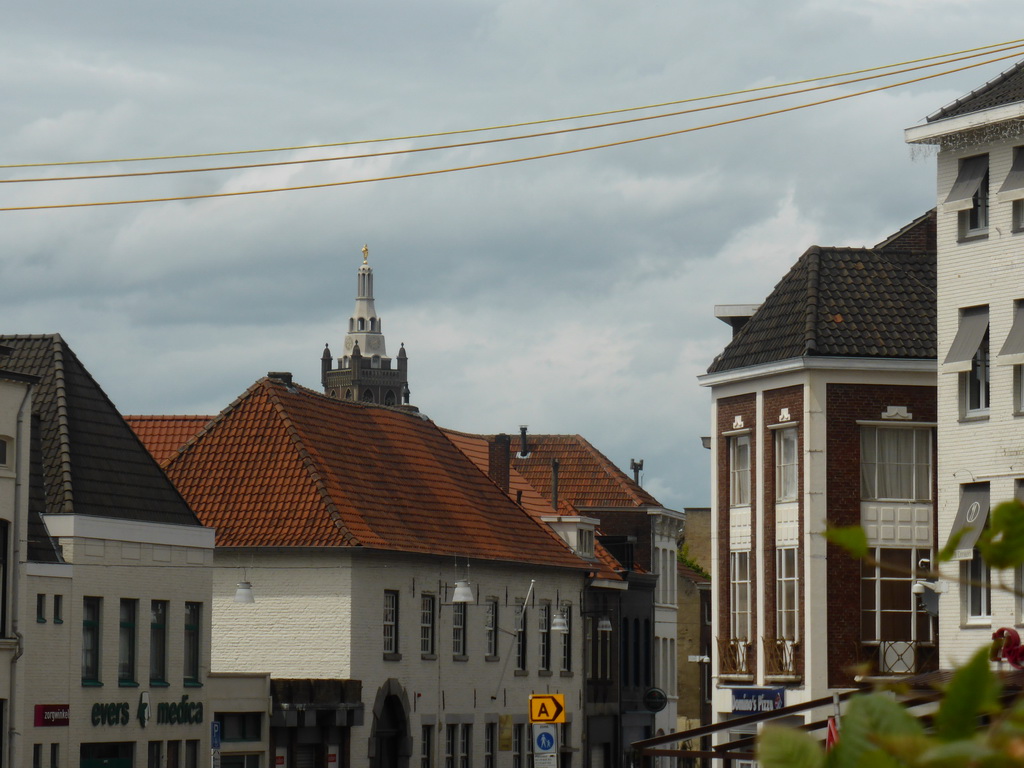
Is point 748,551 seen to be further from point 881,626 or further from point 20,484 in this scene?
point 20,484

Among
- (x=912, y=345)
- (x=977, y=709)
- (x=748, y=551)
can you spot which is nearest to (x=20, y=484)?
(x=748, y=551)

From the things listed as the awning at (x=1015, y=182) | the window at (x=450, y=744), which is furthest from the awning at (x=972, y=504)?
the window at (x=450, y=744)

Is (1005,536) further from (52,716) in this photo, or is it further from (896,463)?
(896,463)

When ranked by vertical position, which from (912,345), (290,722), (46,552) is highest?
(912,345)

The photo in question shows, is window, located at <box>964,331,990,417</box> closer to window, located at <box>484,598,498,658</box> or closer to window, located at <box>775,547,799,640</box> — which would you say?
window, located at <box>775,547,799,640</box>

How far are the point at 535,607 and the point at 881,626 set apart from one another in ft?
64.9

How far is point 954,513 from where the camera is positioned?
3669 cm

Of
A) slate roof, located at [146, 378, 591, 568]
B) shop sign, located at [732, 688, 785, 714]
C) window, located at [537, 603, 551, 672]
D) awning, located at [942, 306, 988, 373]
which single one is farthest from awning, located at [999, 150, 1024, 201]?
window, located at [537, 603, 551, 672]

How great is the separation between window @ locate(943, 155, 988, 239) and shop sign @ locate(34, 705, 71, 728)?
18.9 metres

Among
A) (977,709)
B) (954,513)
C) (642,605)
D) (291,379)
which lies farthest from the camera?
(642,605)

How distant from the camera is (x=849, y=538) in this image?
2.56m

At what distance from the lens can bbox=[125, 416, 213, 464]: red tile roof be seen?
185ft

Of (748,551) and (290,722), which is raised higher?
(748,551)

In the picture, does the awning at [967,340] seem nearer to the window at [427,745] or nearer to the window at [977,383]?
the window at [977,383]
